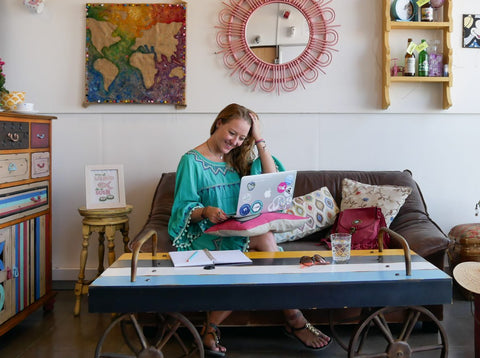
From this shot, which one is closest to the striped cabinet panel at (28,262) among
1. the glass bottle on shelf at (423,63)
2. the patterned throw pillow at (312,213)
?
the patterned throw pillow at (312,213)

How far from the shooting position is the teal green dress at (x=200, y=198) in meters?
2.39

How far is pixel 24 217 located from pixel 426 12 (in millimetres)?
2846

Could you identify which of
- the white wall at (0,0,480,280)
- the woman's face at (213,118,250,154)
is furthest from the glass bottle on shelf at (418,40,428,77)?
the woman's face at (213,118,250,154)

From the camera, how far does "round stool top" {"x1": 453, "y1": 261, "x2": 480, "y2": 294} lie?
1900 mm

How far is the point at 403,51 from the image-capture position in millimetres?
3400

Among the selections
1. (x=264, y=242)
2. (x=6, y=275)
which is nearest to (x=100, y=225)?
(x=6, y=275)

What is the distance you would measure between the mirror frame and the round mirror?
0.11 ft

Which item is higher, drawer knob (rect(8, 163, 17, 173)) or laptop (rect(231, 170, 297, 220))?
drawer knob (rect(8, 163, 17, 173))

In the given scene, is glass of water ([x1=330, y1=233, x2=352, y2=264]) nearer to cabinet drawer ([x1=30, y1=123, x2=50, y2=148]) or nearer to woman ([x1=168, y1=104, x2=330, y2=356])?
woman ([x1=168, y1=104, x2=330, y2=356])

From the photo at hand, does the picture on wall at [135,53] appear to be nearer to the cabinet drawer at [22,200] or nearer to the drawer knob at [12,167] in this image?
the cabinet drawer at [22,200]

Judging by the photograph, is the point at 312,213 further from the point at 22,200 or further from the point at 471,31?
the point at 471,31

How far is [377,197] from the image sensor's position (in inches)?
116

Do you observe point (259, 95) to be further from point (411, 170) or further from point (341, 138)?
point (411, 170)

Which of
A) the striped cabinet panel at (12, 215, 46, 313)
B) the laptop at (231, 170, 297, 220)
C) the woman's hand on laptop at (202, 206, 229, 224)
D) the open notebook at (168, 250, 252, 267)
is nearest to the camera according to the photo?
the open notebook at (168, 250, 252, 267)
